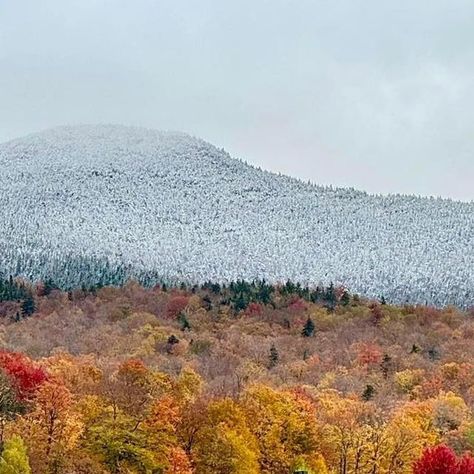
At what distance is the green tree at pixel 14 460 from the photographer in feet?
200

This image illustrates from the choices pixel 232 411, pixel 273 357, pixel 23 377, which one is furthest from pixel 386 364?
pixel 23 377

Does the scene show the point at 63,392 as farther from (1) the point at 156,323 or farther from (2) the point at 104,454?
(1) the point at 156,323

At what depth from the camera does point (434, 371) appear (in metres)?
136

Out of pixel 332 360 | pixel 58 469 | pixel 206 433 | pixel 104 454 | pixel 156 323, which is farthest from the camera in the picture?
pixel 156 323

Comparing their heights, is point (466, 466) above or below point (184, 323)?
below

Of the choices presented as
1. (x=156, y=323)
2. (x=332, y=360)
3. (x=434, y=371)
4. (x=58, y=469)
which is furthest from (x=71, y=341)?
(x=58, y=469)

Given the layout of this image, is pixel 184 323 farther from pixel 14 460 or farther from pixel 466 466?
pixel 14 460

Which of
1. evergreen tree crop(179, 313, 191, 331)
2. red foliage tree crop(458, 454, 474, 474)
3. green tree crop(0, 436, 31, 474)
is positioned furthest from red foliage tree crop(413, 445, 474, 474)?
evergreen tree crop(179, 313, 191, 331)

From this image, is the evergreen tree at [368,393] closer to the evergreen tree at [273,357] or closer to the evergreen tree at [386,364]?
the evergreen tree at [386,364]

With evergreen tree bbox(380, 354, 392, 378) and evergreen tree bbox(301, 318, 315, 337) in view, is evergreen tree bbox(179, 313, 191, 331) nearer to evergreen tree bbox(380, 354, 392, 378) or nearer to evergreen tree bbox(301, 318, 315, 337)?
evergreen tree bbox(301, 318, 315, 337)

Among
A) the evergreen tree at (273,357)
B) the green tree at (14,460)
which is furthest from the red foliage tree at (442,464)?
the evergreen tree at (273,357)

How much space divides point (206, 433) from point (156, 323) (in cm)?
10415

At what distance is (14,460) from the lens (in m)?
61.5

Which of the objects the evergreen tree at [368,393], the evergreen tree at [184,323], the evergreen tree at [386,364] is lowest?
the evergreen tree at [368,393]
